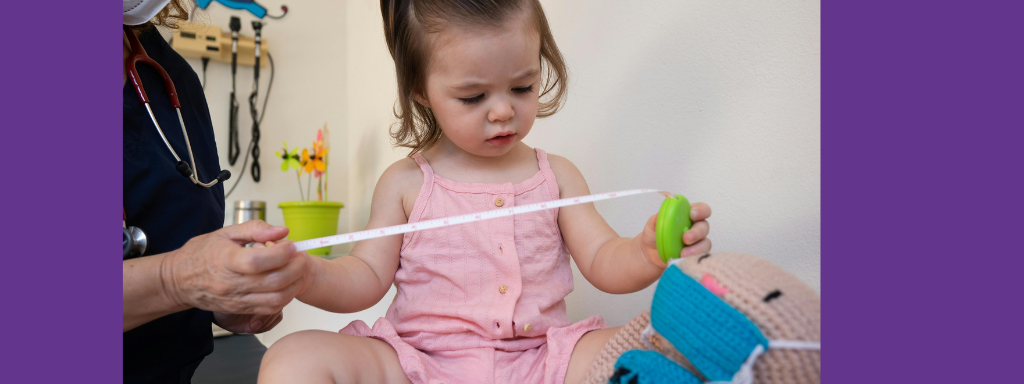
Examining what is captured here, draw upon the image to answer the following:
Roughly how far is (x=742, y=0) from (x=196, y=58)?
237 cm

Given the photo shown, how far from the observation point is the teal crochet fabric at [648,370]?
1.77 ft

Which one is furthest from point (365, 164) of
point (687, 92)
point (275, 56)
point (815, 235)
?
point (815, 235)

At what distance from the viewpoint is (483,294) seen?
97 cm

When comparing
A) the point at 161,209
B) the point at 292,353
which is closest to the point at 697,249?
the point at 292,353

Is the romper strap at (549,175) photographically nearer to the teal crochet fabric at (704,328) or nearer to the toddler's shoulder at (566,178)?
the toddler's shoulder at (566,178)

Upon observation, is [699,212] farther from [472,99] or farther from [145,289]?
[145,289]

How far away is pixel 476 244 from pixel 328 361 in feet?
1.13

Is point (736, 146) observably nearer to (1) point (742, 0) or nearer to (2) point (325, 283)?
(1) point (742, 0)

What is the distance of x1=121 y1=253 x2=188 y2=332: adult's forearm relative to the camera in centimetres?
72

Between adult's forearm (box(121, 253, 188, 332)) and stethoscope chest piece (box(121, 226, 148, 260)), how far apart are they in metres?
0.09

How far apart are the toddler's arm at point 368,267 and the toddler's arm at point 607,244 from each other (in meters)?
0.27

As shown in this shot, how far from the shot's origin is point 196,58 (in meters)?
2.58

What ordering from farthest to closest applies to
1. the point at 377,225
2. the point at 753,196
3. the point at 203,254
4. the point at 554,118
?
the point at 554,118
the point at 377,225
the point at 753,196
the point at 203,254

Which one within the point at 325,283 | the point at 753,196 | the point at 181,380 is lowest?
the point at 181,380
